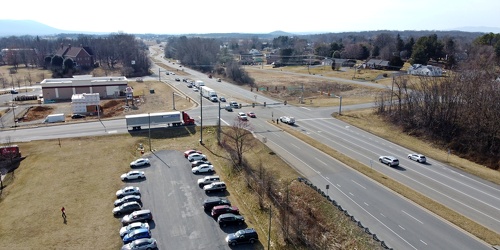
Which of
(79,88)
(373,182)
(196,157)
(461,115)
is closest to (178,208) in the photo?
(196,157)

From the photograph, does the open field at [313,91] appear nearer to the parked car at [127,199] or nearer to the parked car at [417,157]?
the parked car at [417,157]

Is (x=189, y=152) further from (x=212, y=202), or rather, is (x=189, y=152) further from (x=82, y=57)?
(x=82, y=57)

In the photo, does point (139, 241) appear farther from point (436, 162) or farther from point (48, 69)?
point (48, 69)

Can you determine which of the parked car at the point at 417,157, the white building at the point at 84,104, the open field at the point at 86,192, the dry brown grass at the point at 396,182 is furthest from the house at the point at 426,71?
the white building at the point at 84,104

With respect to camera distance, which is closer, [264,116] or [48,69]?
[264,116]

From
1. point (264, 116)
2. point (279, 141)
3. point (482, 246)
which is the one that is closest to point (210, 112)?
point (264, 116)

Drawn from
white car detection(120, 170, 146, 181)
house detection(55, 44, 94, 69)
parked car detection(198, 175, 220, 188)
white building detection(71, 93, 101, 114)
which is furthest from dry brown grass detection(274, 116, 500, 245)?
house detection(55, 44, 94, 69)

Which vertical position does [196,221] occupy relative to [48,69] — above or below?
below
